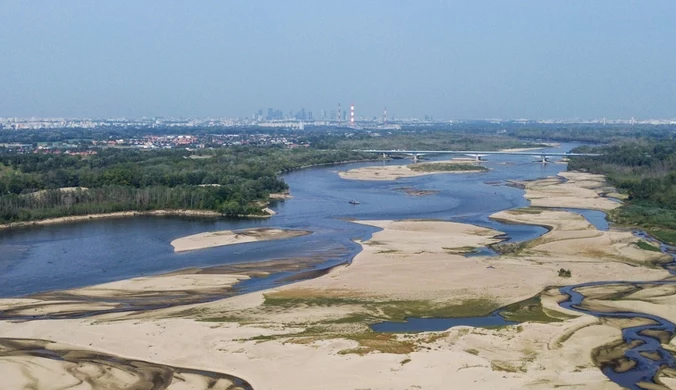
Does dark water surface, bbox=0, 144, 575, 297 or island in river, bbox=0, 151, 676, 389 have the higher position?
island in river, bbox=0, 151, 676, 389

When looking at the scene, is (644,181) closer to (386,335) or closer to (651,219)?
(651,219)

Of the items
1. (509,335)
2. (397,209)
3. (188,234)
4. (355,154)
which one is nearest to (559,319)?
(509,335)

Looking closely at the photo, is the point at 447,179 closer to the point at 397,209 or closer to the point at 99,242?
the point at 397,209

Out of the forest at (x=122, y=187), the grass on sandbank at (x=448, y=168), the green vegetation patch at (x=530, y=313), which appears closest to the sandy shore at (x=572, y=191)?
the grass on sandbank at (x=448, y=168)

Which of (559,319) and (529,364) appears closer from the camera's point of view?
(529,364)

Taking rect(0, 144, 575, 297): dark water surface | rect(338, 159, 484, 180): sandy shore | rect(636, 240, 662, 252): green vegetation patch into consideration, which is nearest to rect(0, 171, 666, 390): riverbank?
rect(636, 240, 662, 252): green vegetation patch

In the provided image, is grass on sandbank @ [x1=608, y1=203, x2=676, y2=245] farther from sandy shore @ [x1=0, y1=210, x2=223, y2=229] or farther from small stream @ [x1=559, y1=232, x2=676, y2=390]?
sandy shore @ [x1=0, y1=210, x2=223, y2=229]

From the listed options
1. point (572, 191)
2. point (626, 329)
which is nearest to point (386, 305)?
point (626, 329)

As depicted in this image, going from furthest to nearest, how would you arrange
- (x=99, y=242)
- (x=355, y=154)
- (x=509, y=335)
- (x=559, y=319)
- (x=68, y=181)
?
(x=355, y=154)
(x=68, y=181)
(x=99, y=242)
(x=559, y=319)
(x=509, y=335)
